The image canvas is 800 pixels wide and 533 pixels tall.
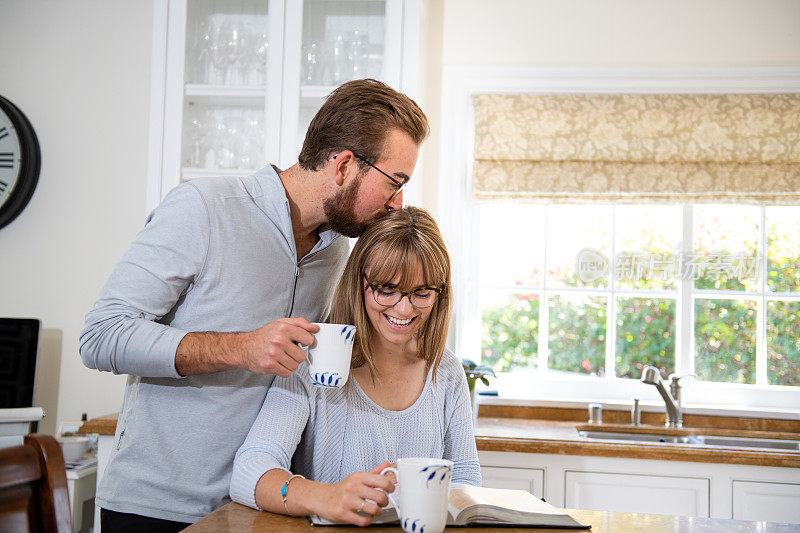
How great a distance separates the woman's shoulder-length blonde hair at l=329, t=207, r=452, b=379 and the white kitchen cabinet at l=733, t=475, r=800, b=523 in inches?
59.2

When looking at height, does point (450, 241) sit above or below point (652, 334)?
above

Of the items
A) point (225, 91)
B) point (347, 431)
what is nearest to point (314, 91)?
point (225, 91)

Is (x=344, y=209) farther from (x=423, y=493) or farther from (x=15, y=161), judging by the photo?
(x=15, y=161)

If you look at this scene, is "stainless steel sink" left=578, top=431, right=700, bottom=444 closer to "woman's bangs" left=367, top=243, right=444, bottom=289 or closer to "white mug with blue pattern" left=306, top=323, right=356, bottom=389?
"woman's bangs" left=367, top=243, right=444, bottom=289

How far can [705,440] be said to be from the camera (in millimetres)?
2912

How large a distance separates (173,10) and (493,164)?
147 centimetres

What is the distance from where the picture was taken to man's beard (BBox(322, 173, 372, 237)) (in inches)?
60.3

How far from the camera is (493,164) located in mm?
3264

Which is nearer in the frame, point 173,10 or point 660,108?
point 173,10

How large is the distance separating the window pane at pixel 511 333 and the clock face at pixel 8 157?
2.17 m

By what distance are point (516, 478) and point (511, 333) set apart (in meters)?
0.92

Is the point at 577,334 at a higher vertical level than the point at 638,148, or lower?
lower

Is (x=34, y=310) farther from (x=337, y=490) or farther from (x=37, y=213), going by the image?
(x=337, y=490)

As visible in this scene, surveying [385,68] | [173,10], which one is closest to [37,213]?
[173,10]
